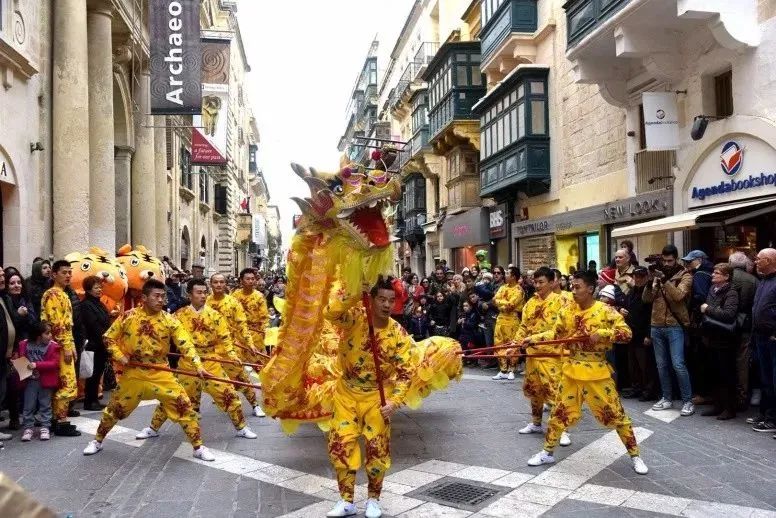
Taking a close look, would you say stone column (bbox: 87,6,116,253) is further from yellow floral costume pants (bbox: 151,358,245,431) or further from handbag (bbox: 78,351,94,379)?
yellow floral costume pants (bbox: 151,358,245,431)

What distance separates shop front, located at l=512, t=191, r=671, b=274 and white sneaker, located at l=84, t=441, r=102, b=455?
906cm

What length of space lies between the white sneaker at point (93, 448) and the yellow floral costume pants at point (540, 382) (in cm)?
451

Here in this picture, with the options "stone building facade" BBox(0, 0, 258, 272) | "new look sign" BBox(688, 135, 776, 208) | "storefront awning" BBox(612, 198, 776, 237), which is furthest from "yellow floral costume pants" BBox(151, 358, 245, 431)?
"new look sign" BBox(688, 135, 776, 208)

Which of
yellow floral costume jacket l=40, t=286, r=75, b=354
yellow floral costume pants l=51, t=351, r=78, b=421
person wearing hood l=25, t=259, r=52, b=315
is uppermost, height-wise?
person wearing hood l=25, t=259, r=52, b=315

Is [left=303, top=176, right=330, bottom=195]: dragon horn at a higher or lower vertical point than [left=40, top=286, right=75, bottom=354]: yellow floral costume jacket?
higher

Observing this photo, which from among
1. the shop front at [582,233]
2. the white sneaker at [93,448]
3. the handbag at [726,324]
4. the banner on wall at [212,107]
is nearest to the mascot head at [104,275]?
the white sneaker at [93,448]

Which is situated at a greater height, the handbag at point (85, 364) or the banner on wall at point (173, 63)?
the banner on wall at point (173, 63)

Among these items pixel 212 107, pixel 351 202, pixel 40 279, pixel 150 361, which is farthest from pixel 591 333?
pixel 212 107

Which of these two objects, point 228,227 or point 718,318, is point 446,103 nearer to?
point 228,227

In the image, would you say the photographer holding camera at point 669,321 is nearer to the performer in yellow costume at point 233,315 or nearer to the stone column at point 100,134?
the performer in yellow costume at point 233,315

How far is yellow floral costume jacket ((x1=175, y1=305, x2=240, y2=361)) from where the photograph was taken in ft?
25.0

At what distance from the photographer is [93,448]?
6.79 metres

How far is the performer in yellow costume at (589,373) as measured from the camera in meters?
5.76

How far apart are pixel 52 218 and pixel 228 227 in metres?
28.5
